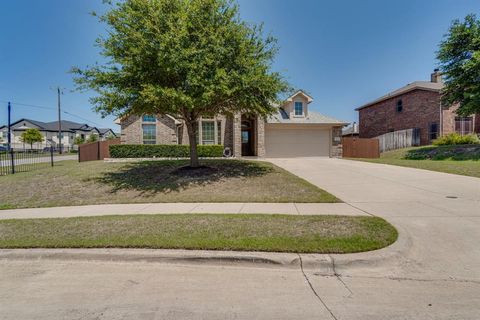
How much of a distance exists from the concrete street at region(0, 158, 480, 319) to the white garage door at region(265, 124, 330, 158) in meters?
15.8

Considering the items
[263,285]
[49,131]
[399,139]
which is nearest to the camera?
[263,285]

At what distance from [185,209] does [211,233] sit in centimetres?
222

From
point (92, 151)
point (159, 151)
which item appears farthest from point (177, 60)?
point (92, 151)

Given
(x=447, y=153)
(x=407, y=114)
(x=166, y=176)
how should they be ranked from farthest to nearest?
(x=407, y=114) < (x=447, y=153) < (x=166, y=176)

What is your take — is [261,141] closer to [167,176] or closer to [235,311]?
[167,176]

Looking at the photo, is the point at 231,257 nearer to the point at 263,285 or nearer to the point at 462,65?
the point at 263,285

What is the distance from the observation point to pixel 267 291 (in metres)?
3.04

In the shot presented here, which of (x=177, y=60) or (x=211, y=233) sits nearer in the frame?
(x=211, y=233)

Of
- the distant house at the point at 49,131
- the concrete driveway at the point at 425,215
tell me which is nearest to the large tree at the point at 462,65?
the concrete driveway at the point at 425,215

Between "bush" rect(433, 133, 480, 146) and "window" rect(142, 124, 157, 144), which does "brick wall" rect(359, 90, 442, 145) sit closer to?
"bush" rect(433, 133, 480, 146)

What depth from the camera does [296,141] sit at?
20562 mm

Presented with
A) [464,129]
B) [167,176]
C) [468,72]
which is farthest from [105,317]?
[464,129]

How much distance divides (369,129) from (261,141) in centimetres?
1992

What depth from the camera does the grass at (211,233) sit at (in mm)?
4012
